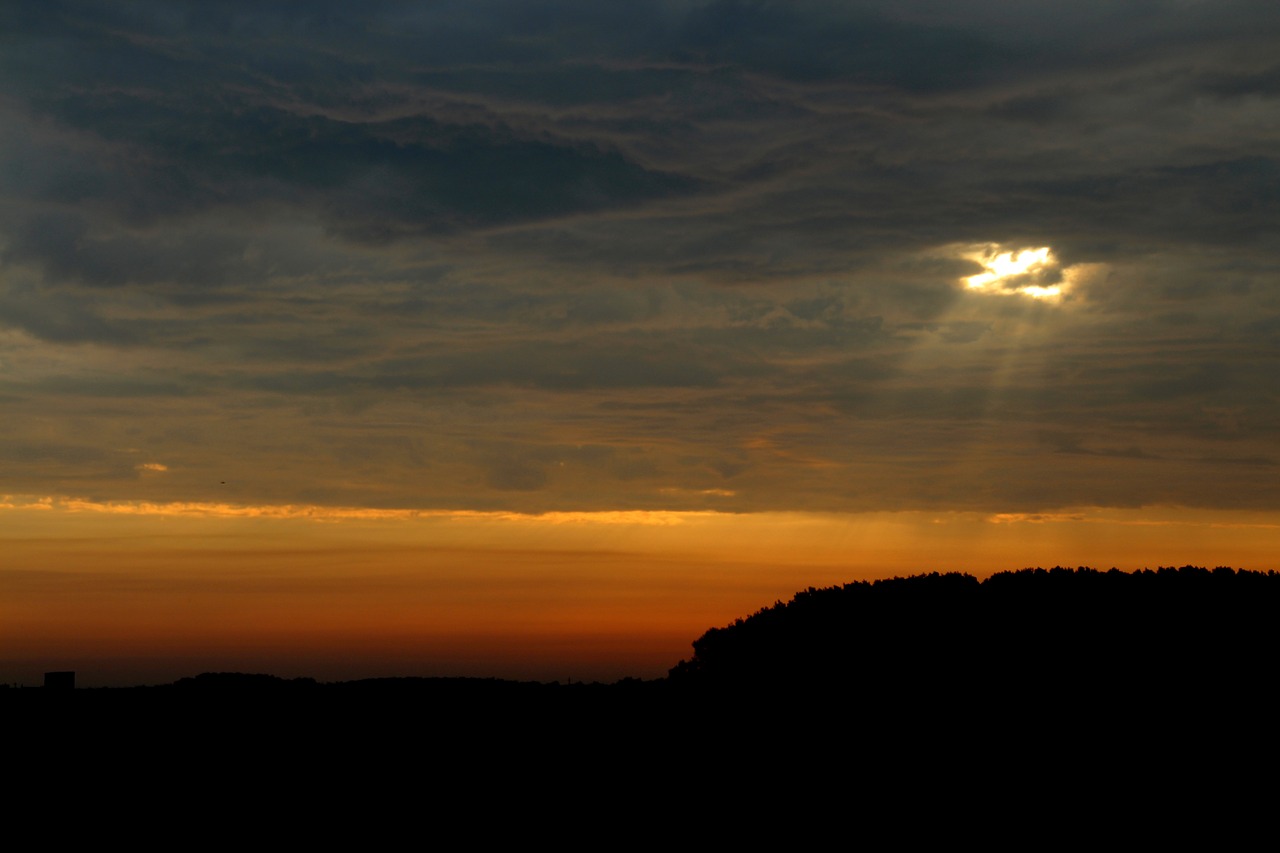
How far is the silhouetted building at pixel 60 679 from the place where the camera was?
3241cm

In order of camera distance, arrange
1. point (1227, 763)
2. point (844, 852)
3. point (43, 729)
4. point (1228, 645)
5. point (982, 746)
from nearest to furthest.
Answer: point (844, 852), point (1227, 763), point (982, 746), point (1228, 645), point (43, 729)

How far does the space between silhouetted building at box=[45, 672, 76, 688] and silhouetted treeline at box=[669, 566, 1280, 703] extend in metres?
16.9

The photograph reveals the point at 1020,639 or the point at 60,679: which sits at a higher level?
the point at 1020,639

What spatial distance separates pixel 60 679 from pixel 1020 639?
25.6 metres

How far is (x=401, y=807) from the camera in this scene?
2127 cm

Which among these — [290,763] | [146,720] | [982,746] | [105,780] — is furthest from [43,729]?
[982,746]

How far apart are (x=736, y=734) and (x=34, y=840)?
13.1 m

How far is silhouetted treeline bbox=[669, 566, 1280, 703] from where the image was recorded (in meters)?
23.5

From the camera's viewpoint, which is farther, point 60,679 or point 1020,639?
point 60,679

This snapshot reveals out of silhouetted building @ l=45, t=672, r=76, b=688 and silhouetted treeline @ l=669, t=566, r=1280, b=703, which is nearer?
silhouetted treeline @ l=669, t=566, r=1280, b=703

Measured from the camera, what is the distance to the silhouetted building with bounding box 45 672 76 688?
32406mm

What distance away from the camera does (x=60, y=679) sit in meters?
32.5

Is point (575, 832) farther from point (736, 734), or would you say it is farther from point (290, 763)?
point (290, 763)

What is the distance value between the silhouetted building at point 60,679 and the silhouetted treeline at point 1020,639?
16.9m
